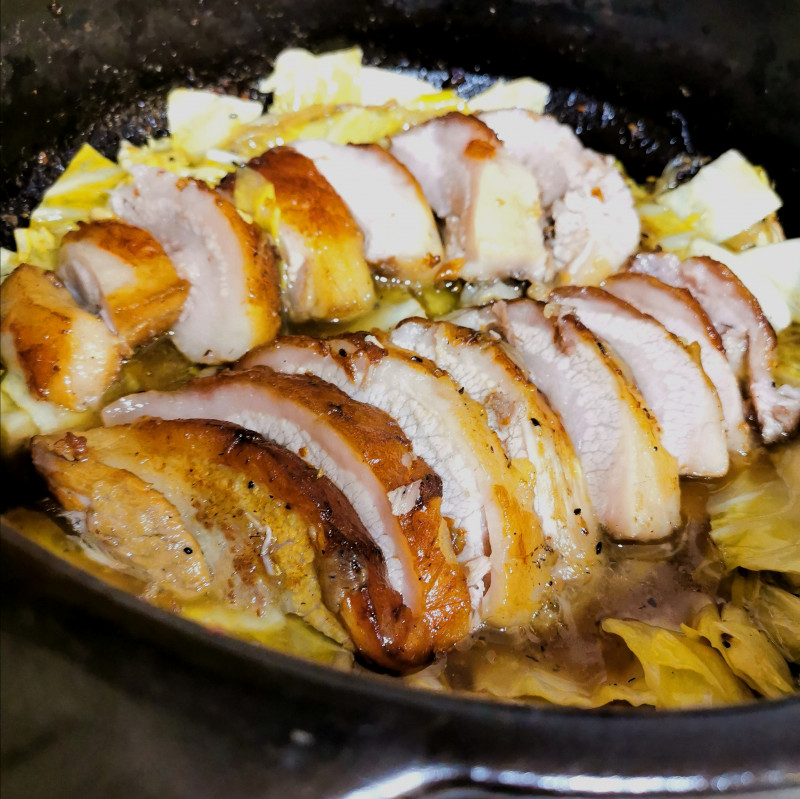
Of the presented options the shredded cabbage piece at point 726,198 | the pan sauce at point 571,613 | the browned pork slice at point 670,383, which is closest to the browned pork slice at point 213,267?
the pan sauce at point 571,613

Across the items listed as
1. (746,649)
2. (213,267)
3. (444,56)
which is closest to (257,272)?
(213,267)

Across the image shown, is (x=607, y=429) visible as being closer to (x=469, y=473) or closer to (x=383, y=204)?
(x=469, y=473)

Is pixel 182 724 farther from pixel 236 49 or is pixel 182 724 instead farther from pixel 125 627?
pixel 236 49

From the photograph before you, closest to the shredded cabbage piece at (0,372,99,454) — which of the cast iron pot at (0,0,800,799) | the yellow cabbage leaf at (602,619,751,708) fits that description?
the cast iron pot at (0,0,800,799)

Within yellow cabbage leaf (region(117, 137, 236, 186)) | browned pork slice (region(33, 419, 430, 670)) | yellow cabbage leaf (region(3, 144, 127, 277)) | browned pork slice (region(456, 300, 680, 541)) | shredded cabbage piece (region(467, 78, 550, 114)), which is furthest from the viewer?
shredded cabbage piece (region(467, 78, 550, 114))

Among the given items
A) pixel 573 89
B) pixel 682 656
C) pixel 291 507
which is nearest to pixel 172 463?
pixel 291 507

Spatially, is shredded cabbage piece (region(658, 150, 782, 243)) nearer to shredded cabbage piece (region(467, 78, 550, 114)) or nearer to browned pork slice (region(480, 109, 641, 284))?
browned pork slice (region(480, 109, 641, 284))
